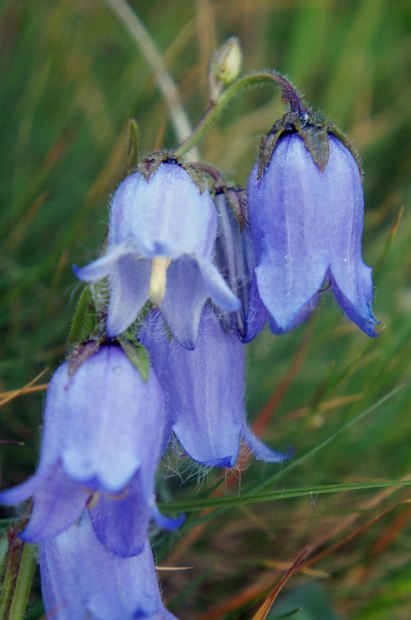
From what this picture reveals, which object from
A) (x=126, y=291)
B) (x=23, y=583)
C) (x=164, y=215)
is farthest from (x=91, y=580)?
(x=164, y=215)

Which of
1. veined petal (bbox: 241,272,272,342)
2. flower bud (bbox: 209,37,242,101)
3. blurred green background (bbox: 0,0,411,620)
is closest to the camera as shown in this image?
veined petal (bbox: 241,272,272,342)

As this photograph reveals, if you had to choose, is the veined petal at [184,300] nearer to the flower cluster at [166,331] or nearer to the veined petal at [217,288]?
the flower cluster at [166,331]

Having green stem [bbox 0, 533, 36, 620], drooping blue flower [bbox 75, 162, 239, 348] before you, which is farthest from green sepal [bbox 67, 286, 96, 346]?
green stem [bbox 0, 533, 36, 620]

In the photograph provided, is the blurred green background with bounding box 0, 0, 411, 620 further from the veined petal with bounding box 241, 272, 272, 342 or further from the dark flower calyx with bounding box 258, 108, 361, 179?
the dark flower calyx with bounding box 258, 108, 361, 179

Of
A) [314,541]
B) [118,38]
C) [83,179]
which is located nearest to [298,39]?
[118,38]

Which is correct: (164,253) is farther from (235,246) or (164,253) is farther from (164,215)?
(235,246)

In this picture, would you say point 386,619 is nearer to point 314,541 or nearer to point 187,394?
point 314,541
